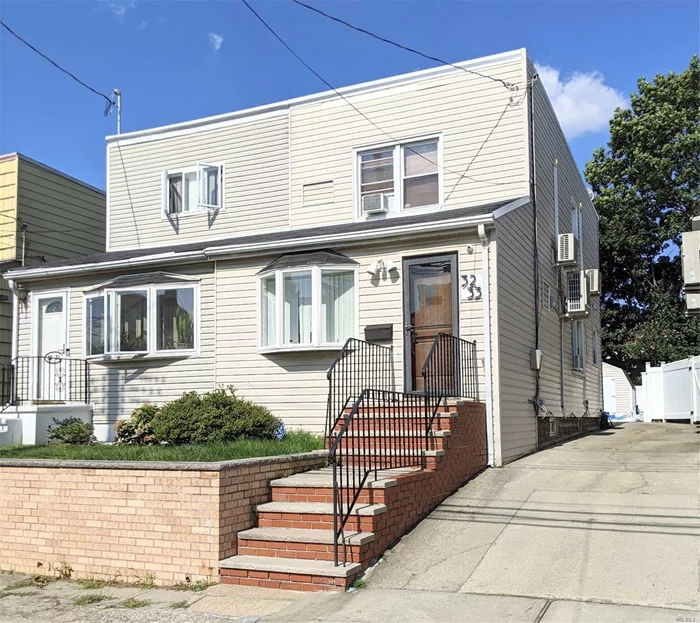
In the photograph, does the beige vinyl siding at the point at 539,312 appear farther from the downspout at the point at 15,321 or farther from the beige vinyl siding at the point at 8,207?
the beige vinyl siding at the point at 8,207

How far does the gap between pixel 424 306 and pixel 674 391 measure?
10964 mm

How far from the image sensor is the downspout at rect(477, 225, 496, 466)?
976 centimetres

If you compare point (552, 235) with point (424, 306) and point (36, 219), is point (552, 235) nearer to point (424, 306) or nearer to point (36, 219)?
point (424, 306)

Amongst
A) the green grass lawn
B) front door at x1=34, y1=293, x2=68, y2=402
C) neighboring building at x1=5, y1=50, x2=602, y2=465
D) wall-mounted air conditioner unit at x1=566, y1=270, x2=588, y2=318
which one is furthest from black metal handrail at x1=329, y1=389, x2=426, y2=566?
front door at x1=34, y1=293, x2=68, y2=402

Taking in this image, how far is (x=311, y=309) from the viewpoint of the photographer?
11266 mm

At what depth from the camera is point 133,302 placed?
41.9ft

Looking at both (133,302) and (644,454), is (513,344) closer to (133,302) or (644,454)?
(644,454)

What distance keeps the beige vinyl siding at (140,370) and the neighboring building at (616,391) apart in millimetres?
22081

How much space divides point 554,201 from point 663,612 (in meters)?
10.5

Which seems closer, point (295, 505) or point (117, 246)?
point (295, 505)

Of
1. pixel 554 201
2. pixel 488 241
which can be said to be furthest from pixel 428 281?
pixel 554 201

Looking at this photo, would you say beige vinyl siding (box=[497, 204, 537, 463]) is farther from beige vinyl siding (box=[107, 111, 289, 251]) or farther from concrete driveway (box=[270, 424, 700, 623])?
beige vinyl siding (box=[107, 111, 289, 251])

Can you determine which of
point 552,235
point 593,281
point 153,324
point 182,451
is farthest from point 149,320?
point 593,281

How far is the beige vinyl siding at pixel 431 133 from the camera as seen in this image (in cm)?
1265
